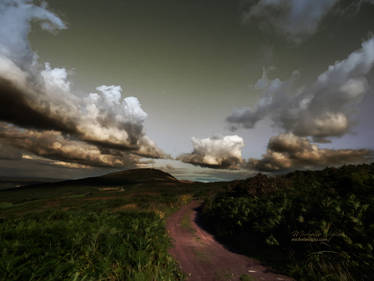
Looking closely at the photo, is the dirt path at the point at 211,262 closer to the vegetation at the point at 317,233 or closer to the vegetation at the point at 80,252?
the vegetation at the point at 317,233

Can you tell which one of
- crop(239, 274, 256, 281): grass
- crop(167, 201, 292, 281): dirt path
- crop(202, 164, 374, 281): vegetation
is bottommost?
crop(167, 201, 292, 281): dirt path

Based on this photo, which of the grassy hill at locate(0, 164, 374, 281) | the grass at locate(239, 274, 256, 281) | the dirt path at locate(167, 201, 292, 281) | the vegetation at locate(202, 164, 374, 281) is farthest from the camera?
the dirt path at locate(167, 201, 292, 281)

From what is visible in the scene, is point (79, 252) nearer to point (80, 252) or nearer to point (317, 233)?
point (80, 252)

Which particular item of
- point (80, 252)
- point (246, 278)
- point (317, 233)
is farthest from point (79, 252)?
point (317, 233)

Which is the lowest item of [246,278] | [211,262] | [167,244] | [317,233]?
[211,262]

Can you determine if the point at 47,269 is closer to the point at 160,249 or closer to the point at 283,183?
the point at 160,249

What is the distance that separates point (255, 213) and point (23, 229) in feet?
34.2

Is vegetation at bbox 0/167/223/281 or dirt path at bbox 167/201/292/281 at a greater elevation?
vegetation at bbox 0/167/223/281

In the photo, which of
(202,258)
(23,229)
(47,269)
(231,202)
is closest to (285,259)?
(202,258)

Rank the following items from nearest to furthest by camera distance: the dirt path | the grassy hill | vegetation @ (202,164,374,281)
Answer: the grassy hill < vegetation @ (202,164,374,281) < the dirt path

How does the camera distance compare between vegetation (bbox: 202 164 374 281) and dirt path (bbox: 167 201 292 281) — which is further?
dirt path (bbox: 167 201 292 281)

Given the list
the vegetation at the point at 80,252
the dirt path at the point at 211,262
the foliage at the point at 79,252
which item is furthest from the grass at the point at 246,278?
the foliage at the point at 79,252

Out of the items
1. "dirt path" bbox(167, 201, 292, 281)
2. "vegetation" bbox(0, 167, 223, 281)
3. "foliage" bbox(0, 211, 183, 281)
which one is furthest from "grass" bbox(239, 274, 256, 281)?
"foliage" bbox(0, 211, 183, 281)

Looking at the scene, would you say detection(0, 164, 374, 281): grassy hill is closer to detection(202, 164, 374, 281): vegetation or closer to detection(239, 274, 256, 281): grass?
detection(202, 164, 374, 281): vegetation
